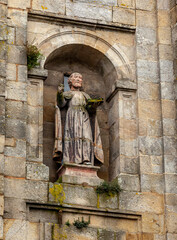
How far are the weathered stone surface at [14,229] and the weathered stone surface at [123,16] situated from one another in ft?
16.3

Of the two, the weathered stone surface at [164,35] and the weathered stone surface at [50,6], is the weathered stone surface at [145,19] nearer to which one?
the weathered stone surface at [164,35]

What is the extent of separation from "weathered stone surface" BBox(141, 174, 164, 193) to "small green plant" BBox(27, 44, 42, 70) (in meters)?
2.98

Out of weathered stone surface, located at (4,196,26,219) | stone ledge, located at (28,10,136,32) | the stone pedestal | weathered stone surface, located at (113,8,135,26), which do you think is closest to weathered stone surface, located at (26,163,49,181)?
the stone pedestal

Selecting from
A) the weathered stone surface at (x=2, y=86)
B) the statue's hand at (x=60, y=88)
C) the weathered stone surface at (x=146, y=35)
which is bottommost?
the weathered stone surface at (x=2, y=86)

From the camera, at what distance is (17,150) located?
16.2 meters

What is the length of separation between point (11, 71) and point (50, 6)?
1.86m

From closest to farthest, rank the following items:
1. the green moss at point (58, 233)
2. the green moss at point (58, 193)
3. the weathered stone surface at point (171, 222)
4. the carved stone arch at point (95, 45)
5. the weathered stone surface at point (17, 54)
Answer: the green moss at point (58, 233) → the green moss at point (58, 193) → the weathered stone surface at point (171, 222) → the weathered stone surface at point (17, 54) → the carved stone arch at point (95, 45)

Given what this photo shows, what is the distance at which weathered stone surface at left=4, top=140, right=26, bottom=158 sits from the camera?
1617 centimetres

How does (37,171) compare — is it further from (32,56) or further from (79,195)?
(32,56)

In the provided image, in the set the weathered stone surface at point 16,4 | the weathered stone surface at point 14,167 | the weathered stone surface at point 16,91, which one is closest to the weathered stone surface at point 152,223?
the weathered stone surface at point 14,167

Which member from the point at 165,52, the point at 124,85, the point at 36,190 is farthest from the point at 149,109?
the point at 36,190

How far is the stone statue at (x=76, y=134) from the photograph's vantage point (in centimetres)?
1692

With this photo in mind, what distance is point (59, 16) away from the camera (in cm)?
1789

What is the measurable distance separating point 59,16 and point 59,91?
5.30ft
